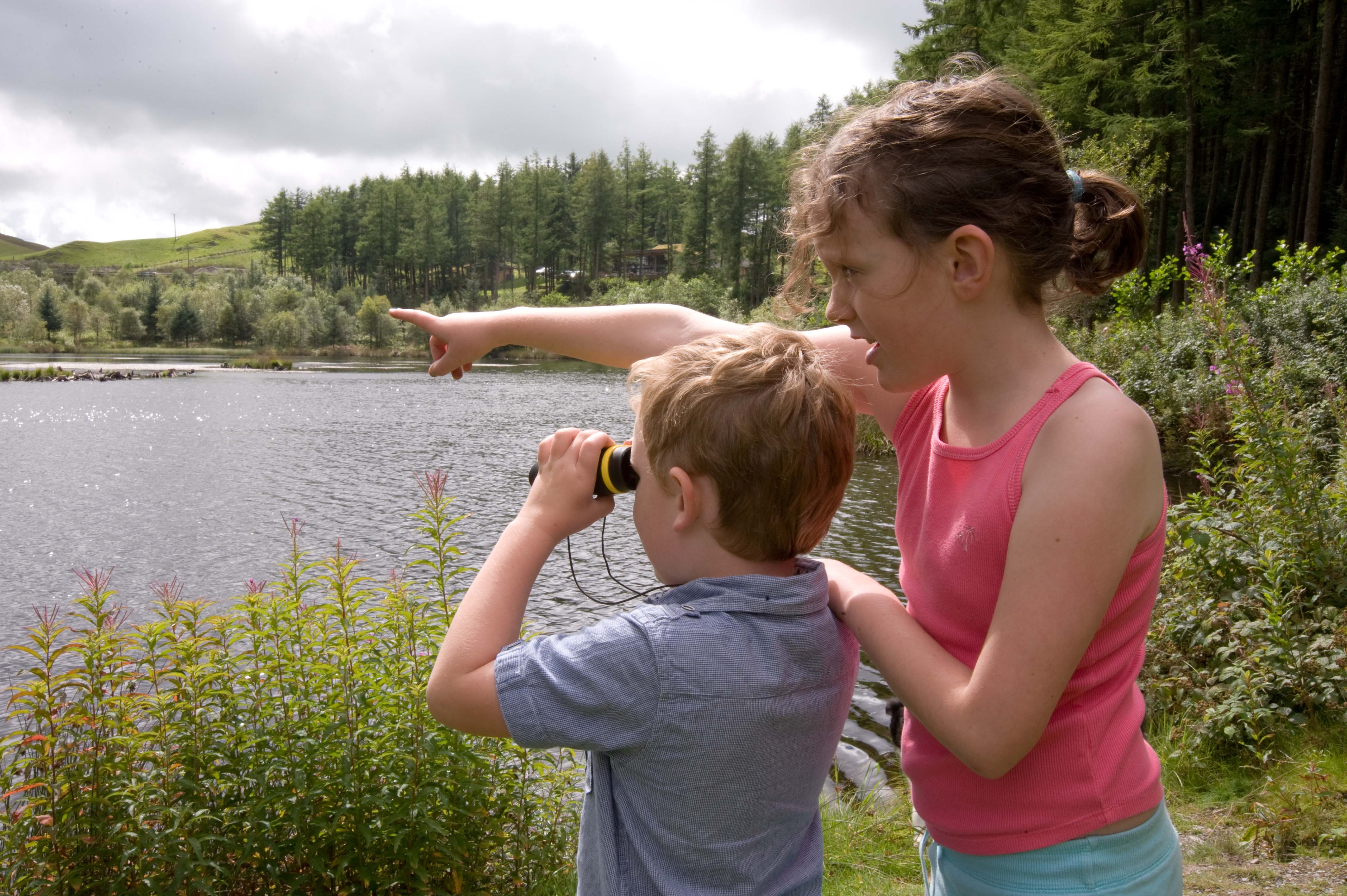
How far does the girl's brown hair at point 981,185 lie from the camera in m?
1.26

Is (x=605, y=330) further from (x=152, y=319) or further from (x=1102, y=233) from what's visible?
(x=152, y=319)

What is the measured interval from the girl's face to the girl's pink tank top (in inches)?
5.0

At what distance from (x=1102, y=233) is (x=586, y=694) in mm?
1006

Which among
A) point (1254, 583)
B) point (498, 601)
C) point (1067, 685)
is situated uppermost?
point (498, 601)

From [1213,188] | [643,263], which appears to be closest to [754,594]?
[1213,188]

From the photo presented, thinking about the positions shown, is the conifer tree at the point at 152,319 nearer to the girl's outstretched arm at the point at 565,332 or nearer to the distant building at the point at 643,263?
the distant building at the point at 643,263

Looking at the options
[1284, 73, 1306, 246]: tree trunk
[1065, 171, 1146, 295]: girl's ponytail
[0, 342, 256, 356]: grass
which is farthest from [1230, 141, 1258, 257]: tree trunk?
[0, 342, 256, 356]: grass

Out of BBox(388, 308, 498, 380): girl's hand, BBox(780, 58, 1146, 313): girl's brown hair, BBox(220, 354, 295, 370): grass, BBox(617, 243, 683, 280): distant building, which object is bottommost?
BBox(220, 354, 295, 370): grass

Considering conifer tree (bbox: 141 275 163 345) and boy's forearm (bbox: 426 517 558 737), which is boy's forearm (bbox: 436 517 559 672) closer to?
boy's forearm (bbox: 426 517 558 737)

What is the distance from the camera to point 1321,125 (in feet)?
67.4

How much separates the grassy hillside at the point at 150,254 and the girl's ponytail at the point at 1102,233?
184531mm

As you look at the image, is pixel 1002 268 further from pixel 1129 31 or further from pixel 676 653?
pixel 1129 31

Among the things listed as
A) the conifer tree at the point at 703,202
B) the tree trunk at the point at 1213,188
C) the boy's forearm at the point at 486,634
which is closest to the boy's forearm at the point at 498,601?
the boy's forearm at the point at 486,634

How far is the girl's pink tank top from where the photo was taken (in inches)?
47.6
